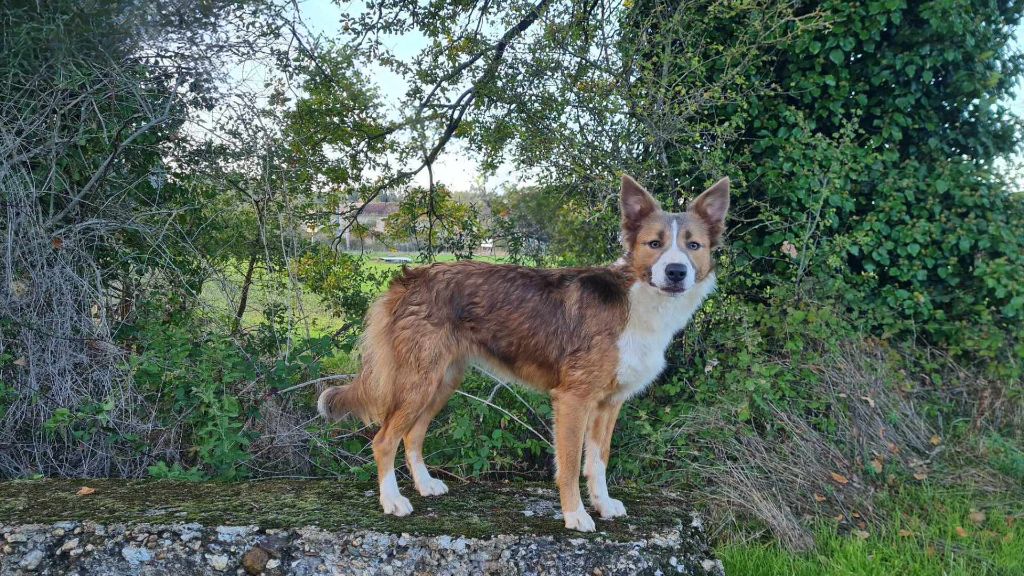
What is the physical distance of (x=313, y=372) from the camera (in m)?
4.75

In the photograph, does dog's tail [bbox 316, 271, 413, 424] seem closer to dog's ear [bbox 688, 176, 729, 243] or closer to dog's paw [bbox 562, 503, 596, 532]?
dog's paw [bbox 562, 503, 596, 532]

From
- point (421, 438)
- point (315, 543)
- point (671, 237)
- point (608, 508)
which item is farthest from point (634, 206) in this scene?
point (315, 543)

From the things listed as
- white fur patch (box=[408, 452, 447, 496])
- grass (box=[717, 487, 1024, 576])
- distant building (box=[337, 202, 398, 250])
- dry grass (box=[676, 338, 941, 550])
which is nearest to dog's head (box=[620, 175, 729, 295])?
dry grass (box=[676, 338, 941, 550])

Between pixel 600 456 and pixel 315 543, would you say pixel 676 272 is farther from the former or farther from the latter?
pixel 315 543

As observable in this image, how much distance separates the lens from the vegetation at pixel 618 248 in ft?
13.9

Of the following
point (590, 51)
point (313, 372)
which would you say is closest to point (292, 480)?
point (313, 372)

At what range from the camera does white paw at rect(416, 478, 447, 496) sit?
11.9ft

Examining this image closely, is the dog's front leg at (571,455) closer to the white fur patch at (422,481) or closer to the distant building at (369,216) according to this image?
the white fur patch at (422,481)

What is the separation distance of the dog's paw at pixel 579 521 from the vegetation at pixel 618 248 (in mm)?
1045

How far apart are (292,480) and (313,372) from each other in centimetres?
96

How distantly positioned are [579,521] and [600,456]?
421 millimetres

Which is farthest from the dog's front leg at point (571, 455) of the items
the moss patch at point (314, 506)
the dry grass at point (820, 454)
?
the dry grass at point (820, 454)

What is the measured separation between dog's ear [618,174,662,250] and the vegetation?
1271mm

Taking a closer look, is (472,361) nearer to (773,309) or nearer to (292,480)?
(292,480)
